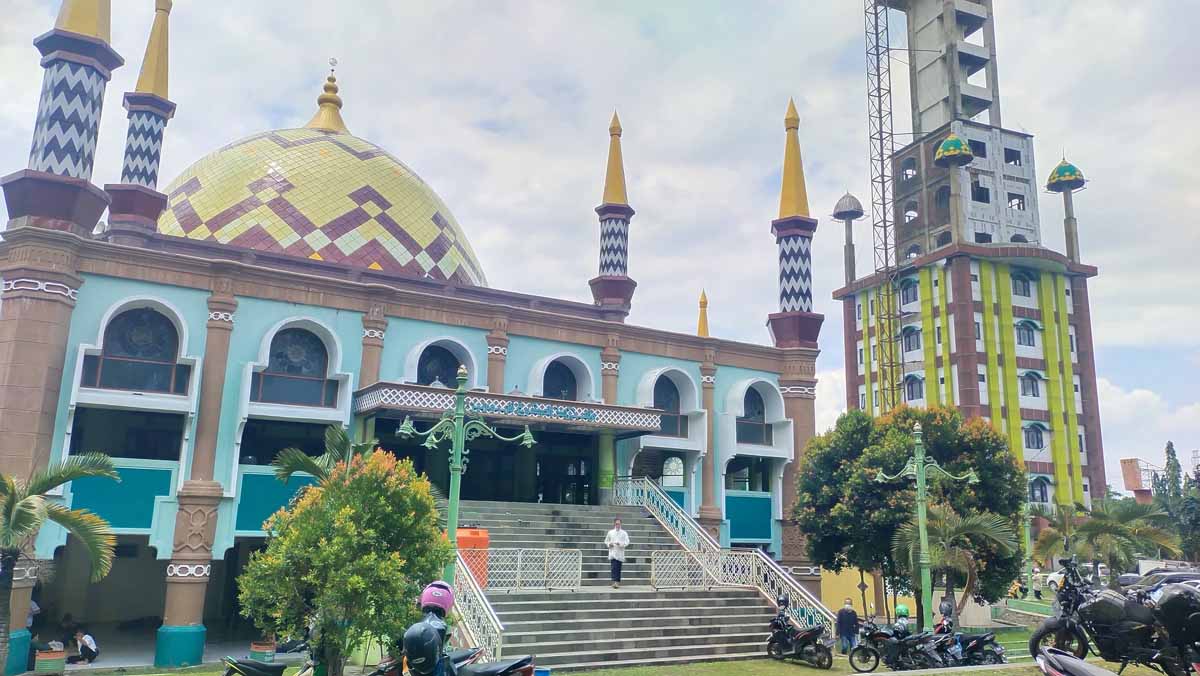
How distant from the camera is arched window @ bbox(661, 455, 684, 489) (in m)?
26.9

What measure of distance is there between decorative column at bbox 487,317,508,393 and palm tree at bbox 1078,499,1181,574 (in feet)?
62.5

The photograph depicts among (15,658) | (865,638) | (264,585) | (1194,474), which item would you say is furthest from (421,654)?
(1194,474)

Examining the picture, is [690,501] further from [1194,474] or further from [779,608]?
[1194,474]

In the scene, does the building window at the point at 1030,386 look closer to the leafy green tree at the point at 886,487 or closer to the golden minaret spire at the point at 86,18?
the leafy green tree at the point at 886,487

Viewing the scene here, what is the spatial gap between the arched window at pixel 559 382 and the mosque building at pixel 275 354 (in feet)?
0.24

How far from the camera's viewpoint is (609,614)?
667 inches

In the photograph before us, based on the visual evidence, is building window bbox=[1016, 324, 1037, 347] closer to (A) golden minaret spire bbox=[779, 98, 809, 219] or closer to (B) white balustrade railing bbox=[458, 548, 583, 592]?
(A) golden minaret spire bbox=[779, 98, 809, 219]

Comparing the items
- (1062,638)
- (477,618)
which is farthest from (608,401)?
(1062,638)

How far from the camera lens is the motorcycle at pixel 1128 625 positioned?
404 inches

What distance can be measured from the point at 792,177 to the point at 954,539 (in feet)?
42.5

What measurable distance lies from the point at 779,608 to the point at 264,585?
33.1ft

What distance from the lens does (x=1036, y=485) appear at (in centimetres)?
5312

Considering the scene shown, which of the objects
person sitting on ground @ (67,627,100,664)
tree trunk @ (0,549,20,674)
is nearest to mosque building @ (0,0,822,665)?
person sitting on ground @ (67,627,100,664)

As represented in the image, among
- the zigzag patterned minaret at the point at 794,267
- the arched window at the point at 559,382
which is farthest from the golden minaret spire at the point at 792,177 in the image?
the arched window at the point at 559,382
